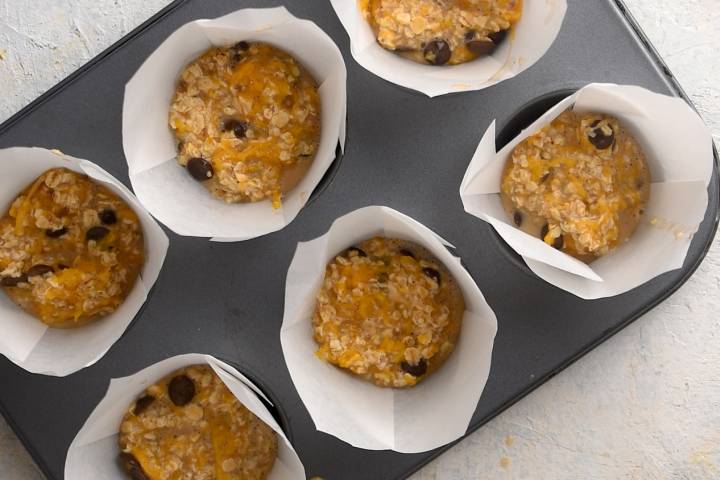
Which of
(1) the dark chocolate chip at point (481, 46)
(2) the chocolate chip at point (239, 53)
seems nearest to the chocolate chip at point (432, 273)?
(1) the dark chocolate chip at point (481, 46)

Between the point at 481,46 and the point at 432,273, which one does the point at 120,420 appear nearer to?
the point at 432,273

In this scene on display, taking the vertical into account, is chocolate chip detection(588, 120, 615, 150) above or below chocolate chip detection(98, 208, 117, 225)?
below

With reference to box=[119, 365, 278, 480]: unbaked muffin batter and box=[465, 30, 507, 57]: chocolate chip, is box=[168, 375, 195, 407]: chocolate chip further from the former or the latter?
box=[465, 30, 507, 57]: chocolate chip

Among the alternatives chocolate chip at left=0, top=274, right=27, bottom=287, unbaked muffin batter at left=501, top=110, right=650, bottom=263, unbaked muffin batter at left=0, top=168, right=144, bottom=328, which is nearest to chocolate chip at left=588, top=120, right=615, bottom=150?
unbaked muffin batter at left=501, top=110, right=650, bottom=263

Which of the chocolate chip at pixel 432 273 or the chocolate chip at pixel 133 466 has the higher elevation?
the chocolate chip at pixel 432 273

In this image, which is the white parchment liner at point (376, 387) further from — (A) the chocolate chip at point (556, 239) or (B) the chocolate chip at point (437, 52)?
(B) the chocolate chip at point (437, 52)

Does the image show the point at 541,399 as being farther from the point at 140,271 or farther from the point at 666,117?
the point at 140,271
